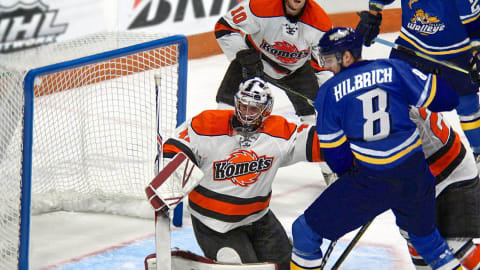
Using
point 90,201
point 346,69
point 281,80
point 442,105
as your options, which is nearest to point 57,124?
point 90,201

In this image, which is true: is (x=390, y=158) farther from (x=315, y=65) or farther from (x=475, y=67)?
(x=315, y=65)

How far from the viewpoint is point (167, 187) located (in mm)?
2998

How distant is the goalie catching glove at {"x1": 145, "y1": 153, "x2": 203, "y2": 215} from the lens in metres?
2.98

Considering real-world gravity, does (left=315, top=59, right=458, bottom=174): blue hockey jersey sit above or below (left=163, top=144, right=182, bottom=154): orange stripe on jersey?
above

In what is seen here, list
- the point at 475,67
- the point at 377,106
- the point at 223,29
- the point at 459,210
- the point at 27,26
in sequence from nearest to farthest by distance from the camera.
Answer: the point at 377,106 → the point at 459,210 → the point at 475,67 → the point at 223,29 → the point at 27,26

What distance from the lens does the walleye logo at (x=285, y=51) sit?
4.56 m

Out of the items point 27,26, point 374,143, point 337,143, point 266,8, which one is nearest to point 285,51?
point 266,8

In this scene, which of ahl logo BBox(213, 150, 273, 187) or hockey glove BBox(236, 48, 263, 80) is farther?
hockey glove BBox(236, 48, 263, 80)

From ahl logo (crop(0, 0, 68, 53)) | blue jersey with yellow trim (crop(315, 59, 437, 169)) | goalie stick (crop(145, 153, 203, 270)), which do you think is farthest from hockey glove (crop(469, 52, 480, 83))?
ahl logo (crop(0, 0, 68, 53))

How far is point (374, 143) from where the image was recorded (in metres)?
2.99

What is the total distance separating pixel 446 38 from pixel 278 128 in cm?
148

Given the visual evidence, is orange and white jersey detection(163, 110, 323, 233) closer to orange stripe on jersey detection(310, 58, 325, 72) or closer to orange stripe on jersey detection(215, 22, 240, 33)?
orange stripe on jersey detection(215, 22, 240, 33)

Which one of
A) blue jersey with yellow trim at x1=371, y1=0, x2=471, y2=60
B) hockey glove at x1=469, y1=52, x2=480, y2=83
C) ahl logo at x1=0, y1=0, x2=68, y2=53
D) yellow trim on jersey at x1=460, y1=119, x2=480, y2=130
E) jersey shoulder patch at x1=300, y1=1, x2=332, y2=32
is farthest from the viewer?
ahl logo at x1=0, y1=0, x2=68, y2=53

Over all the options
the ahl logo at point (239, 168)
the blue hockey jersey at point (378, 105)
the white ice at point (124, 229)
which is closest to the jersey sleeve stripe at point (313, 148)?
the ahl logo at point (239, 168)
